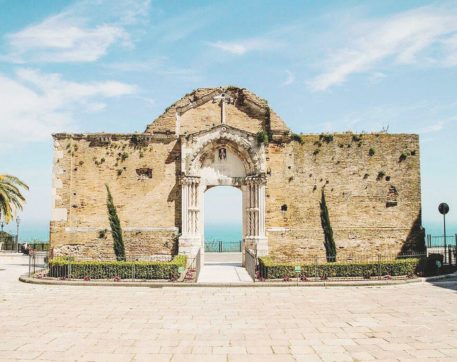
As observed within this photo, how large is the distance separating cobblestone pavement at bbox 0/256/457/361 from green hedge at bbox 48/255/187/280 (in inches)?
59.1

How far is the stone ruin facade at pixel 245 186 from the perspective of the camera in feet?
78.2

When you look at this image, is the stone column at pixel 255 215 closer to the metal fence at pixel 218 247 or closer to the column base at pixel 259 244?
the column base at pixel 259 244

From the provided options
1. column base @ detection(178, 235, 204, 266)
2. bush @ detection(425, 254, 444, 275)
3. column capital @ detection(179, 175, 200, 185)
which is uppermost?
column capital @ detection(179, 175, 200, 185)

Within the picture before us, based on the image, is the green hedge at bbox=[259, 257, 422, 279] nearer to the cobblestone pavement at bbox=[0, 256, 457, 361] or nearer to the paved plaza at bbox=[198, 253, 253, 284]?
the paved plaza at bbox=[198, 253, 253, 284]

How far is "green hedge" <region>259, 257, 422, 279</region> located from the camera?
18.0 meters

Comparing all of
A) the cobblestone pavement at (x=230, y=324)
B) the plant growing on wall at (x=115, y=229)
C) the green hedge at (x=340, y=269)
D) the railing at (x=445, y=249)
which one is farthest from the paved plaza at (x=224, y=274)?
the railing at (x=445, y=249)

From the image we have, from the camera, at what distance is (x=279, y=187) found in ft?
79.5

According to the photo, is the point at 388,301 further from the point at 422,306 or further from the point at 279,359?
the point at 279,359

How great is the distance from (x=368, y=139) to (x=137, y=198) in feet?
43.7

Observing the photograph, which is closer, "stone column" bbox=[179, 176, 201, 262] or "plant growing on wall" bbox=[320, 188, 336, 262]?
"stone column" bbox=[179, 176, 201, 262]

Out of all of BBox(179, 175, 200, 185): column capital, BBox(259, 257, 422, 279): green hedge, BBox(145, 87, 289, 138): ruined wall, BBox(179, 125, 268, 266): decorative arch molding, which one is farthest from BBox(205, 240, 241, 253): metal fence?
BBox(259, 257, 422, 279): green hedge

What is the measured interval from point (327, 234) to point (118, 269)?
11.3m

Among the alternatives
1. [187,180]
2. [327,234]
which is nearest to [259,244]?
[327,234]

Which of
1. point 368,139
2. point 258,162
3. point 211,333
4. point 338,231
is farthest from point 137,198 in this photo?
point 211,333
